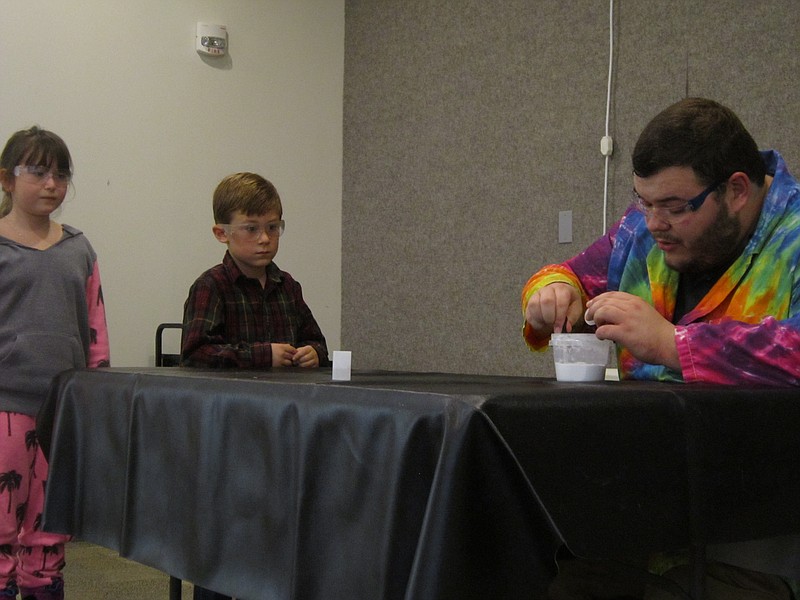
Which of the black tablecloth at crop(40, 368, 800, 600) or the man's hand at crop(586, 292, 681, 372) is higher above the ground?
the man's hand at crop(586, 292, 681, 372)

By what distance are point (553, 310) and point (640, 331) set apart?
0.29 meters

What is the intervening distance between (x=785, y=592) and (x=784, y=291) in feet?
1.39

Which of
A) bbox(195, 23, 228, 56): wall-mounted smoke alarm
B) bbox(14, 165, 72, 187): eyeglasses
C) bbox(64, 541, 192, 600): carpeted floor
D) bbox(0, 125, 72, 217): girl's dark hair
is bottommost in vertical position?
bbox(64, 541, 192, 600): carpeted floor

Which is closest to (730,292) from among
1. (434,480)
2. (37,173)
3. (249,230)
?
(434,480)

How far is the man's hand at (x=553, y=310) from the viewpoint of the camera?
1.58m

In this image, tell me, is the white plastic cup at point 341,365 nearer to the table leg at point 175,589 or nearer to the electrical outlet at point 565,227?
the table leg at point 175,589

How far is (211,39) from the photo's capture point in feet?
12.9

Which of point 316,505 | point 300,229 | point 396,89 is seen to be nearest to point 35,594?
point 316,505

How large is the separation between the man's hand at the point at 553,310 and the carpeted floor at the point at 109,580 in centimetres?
156

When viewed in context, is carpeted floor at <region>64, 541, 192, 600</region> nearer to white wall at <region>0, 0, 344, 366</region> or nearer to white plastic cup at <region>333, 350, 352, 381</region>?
white wall at <region>0, 0, 344, 366</region>

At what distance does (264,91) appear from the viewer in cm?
411

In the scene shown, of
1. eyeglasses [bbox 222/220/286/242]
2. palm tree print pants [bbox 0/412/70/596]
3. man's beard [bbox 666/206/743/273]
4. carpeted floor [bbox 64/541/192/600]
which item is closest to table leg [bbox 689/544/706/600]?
man's beard [bbox 666/206/743/273]

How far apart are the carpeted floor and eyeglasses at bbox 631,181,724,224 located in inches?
71.3

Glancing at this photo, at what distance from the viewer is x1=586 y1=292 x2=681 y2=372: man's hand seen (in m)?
1.31
